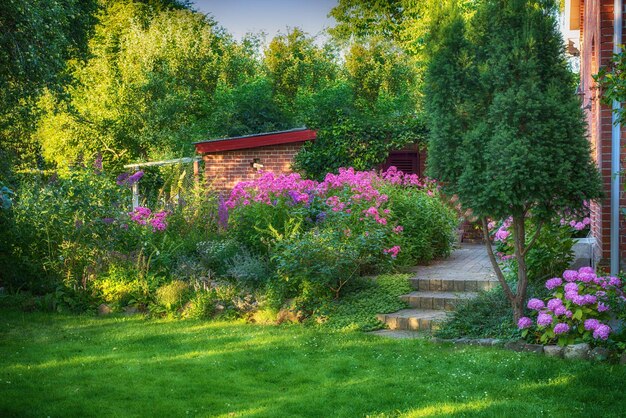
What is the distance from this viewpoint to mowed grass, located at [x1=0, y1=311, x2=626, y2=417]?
5586mm

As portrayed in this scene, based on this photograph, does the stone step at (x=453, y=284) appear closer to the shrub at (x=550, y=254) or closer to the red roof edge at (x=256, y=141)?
the shrub at (x=550, y=254)

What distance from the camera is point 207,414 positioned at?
554 centimetres

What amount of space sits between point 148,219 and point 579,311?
6899mm

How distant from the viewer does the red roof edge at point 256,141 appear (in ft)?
51.3

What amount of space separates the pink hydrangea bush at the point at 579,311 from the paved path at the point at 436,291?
145 centimetres

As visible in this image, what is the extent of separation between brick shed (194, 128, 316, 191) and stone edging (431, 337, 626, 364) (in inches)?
359

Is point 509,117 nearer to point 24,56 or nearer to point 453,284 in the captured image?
point 453,284

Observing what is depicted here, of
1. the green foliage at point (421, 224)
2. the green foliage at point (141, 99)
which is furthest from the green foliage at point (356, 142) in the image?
the green foliage at point (141, 99)

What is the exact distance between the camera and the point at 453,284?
9.45 meters

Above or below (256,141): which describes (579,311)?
below

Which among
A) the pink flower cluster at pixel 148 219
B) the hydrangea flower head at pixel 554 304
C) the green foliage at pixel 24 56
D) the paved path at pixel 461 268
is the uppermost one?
the green foliage at pixel 24 56

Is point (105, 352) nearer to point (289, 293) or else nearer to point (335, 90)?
point (289, 293)

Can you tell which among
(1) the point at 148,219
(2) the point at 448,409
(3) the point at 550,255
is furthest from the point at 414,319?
(1) the point at 148,219

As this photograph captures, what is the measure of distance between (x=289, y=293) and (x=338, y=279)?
694 millimetres
